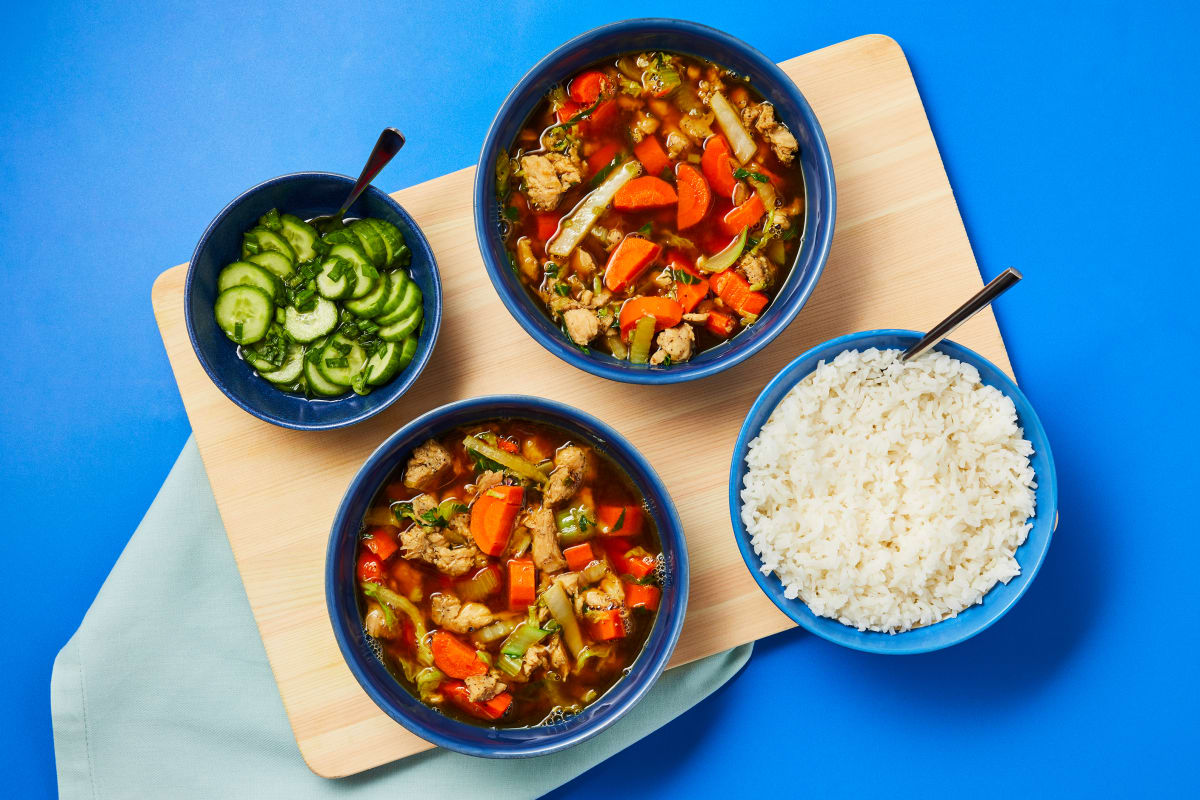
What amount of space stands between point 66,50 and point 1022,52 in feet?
12.2

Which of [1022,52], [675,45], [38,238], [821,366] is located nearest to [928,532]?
[821,366]

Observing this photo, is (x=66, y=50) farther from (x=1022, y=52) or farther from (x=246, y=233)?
(x=1022, y=52)

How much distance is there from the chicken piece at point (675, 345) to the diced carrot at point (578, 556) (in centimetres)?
62

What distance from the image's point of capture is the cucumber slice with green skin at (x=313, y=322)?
2.77 m

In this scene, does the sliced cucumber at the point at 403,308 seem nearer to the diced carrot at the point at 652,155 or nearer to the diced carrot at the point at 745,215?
the diced carrot at the point at 652,155

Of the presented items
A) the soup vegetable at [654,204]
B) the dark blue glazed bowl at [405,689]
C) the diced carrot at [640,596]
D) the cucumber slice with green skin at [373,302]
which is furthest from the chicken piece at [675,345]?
the cucumber slice with green skin at [373,302]

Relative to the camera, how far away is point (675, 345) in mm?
2611

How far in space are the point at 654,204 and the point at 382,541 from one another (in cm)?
135

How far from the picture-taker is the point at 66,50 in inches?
133

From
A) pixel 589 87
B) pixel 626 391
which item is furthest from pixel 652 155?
pixel 626 391

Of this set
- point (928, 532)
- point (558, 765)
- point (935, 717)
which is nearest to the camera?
point (928, 532)

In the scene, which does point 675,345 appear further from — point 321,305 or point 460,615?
point 321,305

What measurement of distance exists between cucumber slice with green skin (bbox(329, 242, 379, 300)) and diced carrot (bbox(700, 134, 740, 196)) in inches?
43.6

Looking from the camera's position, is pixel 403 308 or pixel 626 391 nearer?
pixel 403 308
